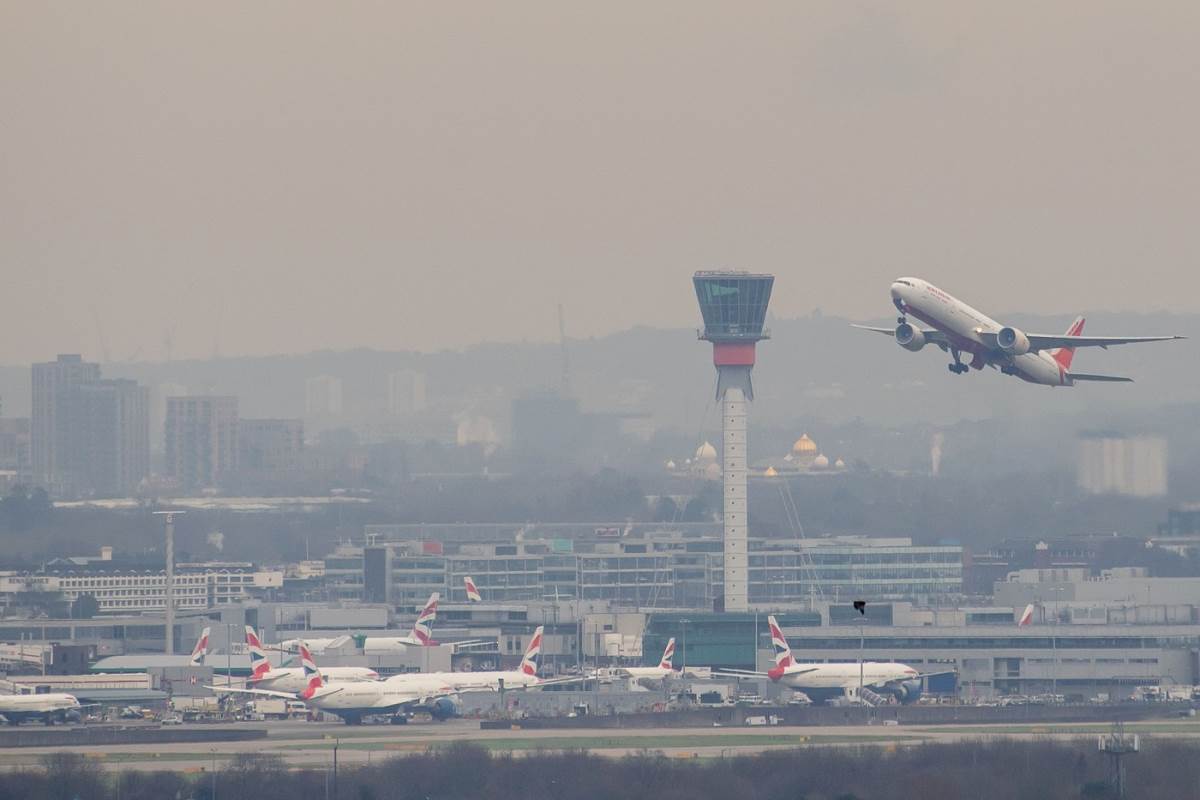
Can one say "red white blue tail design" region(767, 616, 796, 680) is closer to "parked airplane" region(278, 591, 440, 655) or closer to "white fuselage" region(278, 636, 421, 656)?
"parked airplane" region(278, 591, 440, 655)

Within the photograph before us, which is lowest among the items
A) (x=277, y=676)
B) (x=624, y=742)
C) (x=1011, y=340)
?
(x=624, y=742)

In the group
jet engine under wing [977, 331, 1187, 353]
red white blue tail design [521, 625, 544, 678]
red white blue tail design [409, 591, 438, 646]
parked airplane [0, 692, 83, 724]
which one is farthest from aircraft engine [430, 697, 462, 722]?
jet engine under wing [977, 331, 1187, 353]

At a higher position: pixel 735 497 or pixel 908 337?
pixel 908 337

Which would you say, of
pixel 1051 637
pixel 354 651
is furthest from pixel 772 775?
pixel 354 651

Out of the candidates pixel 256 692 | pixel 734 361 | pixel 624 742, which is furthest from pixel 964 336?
pixel 734 361

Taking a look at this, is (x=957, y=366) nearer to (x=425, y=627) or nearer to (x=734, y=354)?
(x=425, y=627)

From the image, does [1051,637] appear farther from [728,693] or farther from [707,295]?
[707,295]
